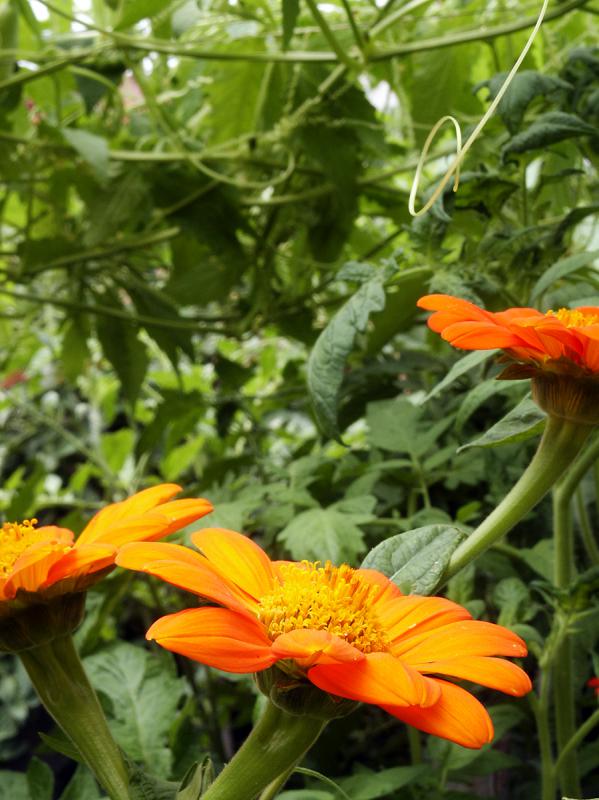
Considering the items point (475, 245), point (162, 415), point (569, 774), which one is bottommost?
Answer: point (569, 774)

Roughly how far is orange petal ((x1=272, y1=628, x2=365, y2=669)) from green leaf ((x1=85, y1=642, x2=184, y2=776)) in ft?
0.91

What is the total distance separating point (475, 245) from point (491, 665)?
311 mm

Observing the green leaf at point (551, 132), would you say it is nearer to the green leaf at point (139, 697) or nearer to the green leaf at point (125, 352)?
the green leaf at point (139, 697)

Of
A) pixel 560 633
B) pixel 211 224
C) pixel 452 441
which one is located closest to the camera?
pixel 560 633

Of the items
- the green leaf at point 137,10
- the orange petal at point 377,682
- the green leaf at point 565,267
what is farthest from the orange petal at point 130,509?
the green leaf at point 137,10

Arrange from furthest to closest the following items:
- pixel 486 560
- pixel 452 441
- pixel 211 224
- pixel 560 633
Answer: pixel 211 224 → pixel 452 441 → pixel 486 560 → pixel 560 633

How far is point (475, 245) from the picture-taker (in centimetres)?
51

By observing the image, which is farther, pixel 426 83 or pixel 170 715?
pixel 426 83

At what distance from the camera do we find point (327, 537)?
0.50 metres

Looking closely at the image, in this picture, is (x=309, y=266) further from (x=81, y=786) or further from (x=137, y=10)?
(x=81, y=786)

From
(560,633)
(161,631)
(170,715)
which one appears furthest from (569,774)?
(161,631)

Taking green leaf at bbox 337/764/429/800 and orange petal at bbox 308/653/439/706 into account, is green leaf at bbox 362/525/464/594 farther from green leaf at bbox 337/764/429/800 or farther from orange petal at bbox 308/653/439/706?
green leaf at bbox 337/764/429/800

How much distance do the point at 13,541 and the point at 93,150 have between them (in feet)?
1.37

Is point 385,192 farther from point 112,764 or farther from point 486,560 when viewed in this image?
point 112,764
